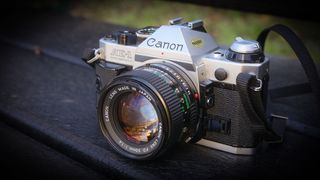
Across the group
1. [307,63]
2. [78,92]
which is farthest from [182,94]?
[78,92]

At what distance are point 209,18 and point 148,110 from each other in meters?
1.36

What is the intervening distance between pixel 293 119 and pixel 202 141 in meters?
0.23

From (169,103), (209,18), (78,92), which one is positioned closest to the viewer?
(169,103)

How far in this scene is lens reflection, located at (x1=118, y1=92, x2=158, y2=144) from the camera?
0.70 metres

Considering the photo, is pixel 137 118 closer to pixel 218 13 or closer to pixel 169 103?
pixel 169 103

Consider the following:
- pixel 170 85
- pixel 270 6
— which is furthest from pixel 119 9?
pixel 170 85

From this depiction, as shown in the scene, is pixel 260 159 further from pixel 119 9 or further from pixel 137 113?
pixel 119 9

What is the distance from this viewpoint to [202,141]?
759 mm

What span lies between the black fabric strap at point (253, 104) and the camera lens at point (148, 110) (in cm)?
7

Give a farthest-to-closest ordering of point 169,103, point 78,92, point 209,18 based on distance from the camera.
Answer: point 209,18, point 78,92, point 169,103

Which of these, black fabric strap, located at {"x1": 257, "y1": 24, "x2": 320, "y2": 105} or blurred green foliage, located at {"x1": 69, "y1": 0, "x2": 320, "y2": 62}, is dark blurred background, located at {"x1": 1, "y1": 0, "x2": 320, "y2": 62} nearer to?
blurred green foliage, located at {"x1": 69, "y1": 0, "x2": 320, "y2": 62}

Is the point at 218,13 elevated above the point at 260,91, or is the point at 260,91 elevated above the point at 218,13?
the point at 260,91

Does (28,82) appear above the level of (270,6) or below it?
below

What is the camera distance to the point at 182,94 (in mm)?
665
